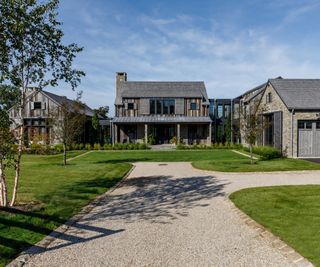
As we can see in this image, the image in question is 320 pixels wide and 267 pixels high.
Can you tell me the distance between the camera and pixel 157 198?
9.29 meters

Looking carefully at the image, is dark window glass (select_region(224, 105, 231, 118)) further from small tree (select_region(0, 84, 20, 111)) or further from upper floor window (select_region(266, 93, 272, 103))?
small tree (select_region(0, 84, 20, 111))

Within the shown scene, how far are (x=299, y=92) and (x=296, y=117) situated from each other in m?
2.75

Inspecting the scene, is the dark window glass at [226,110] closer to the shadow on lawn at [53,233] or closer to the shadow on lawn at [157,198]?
the shadow on lawn at [157,198]

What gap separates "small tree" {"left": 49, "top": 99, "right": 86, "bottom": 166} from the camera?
59.0 feet

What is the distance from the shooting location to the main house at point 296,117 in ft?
68.5

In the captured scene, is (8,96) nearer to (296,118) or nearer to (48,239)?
(48,239)

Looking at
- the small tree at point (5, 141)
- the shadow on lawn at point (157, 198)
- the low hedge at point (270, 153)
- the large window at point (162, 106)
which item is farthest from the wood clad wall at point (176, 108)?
the small tree at point (5, 141)

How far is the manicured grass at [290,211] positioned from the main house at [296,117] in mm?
10722

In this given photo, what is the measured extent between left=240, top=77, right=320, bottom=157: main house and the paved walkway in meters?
12.9

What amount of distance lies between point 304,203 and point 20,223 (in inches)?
291

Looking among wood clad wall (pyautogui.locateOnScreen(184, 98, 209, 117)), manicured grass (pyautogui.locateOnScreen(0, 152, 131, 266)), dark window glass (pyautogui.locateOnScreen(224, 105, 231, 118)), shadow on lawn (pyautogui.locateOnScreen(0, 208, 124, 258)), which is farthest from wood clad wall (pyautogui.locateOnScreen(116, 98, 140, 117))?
shadow on lawn (pyautogui.locateOnScreen(0, 208, 124, 258))

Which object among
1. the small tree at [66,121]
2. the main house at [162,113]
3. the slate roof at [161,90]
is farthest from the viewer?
the slate roof at [161,90]

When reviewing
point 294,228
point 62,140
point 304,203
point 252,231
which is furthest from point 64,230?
point 62,140

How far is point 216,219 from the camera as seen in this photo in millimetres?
7102
